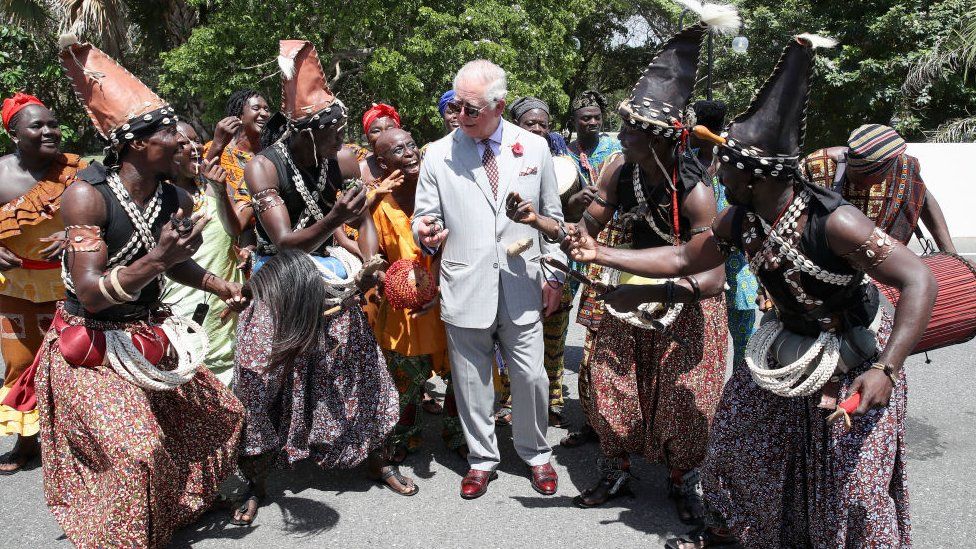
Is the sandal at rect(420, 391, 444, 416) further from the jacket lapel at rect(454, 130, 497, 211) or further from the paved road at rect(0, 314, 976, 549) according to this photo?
the jacket lapel at rect(454, 130, 497, 211)

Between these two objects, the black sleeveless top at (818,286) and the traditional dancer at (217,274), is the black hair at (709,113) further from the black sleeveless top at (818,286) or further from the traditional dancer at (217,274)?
the traditional dancer at (217,274)

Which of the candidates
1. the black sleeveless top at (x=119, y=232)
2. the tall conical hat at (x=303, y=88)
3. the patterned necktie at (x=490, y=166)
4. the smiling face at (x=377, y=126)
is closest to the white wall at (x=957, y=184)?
the smiling face at (x=377, y=126)

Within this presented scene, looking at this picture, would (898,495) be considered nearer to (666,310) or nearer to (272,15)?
(666,310)

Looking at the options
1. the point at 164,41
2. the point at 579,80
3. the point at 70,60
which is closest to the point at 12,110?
the point at 70,60

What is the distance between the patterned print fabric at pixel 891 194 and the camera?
4.09m

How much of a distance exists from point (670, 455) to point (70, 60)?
332 centimetres

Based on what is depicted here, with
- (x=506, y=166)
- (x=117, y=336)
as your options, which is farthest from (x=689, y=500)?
(x=117, y=336)

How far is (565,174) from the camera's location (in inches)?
204

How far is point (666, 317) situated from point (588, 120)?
276cm

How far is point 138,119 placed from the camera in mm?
3217

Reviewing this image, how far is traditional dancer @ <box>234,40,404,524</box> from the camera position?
3.67 meters

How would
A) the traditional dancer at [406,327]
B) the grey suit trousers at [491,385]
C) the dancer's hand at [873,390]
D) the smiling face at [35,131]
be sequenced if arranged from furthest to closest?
the traditional dancer at [406,327]
the smiling face at [35,131]
the grey suit trousers at [491,385]
the dancer's hand at [873,390]

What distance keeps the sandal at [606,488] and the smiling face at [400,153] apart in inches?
80.3

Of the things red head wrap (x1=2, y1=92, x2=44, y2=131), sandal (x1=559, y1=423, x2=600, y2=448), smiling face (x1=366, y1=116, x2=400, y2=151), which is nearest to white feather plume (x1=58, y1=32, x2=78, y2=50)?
red head wrap (x1=2, y1=92, x2=44, y2=131)
